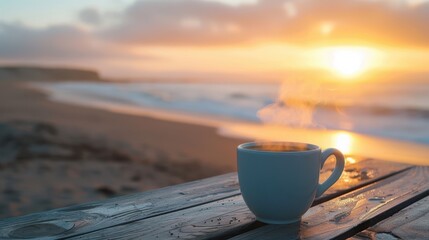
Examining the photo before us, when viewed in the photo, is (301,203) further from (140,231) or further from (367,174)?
(367,174)

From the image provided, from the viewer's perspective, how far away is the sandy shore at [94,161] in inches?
137

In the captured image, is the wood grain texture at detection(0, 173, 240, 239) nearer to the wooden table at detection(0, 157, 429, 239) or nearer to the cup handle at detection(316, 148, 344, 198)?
the wooden table at detection(0, 157, 429, 239)

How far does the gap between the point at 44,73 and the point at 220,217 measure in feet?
195

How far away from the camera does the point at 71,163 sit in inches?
175

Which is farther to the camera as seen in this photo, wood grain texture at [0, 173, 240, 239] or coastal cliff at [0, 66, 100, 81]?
coastal cliff at [0, 66, 100, 81]

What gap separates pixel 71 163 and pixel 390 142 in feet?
15.0

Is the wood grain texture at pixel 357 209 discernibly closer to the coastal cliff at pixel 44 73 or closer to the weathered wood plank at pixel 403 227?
the weathered wood plank at pixel 403 227

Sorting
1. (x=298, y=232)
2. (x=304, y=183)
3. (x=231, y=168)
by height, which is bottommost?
(x=231, y=168)

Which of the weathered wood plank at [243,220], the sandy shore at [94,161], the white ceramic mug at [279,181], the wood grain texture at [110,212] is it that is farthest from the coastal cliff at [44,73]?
the white ceramic mug at [279,181]

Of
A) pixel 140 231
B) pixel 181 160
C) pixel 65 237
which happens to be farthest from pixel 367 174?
pixel 181 160

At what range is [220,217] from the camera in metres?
1.03

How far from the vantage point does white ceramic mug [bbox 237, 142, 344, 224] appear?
923mm

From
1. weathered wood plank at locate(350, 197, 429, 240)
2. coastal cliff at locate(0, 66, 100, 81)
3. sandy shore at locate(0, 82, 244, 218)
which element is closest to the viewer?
weathered wood plank at locate(350, 197, 429, 240)

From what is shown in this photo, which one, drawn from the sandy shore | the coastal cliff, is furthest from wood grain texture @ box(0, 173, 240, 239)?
the coastal cliff
